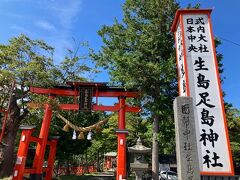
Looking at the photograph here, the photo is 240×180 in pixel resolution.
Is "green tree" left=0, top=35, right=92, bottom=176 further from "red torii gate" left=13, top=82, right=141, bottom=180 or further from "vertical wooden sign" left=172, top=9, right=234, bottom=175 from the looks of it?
"vertical wooden sign" left=172, top=9, right=234, bottom=175

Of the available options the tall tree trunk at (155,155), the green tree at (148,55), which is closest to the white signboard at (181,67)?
the green tree at (148,55)

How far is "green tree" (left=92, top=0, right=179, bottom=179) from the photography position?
15.2 meters

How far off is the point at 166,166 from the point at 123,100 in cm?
2127

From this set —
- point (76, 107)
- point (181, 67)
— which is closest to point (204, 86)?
point (181, 67)

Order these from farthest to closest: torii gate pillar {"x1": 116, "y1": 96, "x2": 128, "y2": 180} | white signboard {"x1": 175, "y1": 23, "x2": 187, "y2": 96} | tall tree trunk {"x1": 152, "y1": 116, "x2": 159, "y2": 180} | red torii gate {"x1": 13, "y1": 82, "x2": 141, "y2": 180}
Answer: tall tree trunk {"x1": 152, "y1": 116, "x2": 159, "y2": 180}, red torii gate {"x1": 13, "y1": 82, "x2": 141, "y2": 180}, torii gate pillar {"x1": 116, "y1": 96, "x2": 128, "y2": 180}, white signboard {"x1": 175, "y1": 23, "x2": 187, "y2": 96}

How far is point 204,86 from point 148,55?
7427 millimetres

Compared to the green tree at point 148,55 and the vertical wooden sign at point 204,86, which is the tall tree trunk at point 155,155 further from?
the vertical wooden sign at point 204,86

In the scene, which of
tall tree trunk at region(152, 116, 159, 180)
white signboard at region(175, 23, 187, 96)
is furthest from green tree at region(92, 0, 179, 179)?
white signboard at region(175, 23, 187, 96)

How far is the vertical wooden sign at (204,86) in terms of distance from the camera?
8.64m

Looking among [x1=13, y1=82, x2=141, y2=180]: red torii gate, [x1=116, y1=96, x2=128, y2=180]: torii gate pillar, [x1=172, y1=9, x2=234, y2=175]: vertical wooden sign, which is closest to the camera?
[x1=172, y1=9, x2=234, y2=175]: vertical wooden sign

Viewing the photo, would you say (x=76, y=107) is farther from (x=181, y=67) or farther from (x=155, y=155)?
(x=181, y=67)

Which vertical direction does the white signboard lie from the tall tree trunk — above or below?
above

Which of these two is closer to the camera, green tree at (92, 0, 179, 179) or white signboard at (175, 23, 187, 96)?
white signboard at (175, 23, 187, 96)

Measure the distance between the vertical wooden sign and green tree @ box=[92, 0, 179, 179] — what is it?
4.15m
